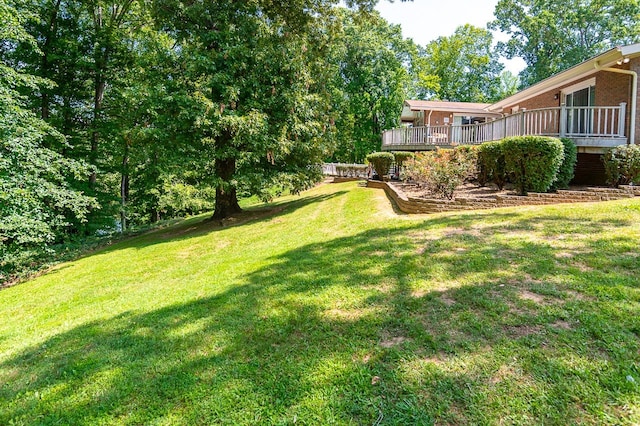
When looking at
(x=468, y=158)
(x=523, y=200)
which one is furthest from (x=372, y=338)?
(x=468, y=158)

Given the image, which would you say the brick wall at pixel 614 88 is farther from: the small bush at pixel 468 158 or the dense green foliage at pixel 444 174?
the dense green foliage at pixel 444 174

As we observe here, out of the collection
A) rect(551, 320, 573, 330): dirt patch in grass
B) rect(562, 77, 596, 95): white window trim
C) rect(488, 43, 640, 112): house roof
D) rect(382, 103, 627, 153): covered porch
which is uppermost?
rect(488, 43, 640, 112): house roof

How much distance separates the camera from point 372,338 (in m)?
3.12

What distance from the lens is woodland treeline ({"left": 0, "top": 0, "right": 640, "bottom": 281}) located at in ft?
34.5

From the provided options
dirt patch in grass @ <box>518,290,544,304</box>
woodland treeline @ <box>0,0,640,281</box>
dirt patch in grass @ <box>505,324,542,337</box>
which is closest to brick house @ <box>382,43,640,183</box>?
woodland treeline @ <box>0,0,640,281</box>

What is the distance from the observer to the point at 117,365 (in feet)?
11.0

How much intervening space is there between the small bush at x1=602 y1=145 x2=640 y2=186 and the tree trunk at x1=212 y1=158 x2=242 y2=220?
418 inches

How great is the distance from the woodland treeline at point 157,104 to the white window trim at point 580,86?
776 centimetres

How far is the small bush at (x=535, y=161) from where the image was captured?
26.7 feet

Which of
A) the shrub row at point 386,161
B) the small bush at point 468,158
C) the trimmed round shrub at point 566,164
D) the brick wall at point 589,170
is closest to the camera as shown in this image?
the trimmed round shrub at point 566,164

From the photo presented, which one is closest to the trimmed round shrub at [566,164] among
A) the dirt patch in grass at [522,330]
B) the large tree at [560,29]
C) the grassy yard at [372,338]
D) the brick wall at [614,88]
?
the grassy yard at [372,338]

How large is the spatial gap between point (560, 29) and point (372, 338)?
47012 millimetres

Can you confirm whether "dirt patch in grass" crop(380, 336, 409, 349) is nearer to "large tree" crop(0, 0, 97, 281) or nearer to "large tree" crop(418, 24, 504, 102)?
"large tree" crop(0, 0, 97, 281)

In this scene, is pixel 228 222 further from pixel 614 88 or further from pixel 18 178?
pixel 614 88
